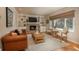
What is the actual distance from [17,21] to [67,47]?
1.02 m

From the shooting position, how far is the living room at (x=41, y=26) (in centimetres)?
195

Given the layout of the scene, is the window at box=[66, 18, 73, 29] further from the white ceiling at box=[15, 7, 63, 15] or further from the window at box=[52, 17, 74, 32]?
the white ceiling at box=[15, 7, 63, 15]

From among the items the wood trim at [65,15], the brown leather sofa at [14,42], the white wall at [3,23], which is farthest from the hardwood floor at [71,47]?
the white wall at [3,23]

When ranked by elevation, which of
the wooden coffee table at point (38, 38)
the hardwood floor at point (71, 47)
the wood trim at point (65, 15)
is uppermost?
the wood trim at point (65, 15)

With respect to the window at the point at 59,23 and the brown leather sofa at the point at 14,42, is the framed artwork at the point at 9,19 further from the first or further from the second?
the window at the point at 59,23

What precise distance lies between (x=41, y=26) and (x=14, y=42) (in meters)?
0.57

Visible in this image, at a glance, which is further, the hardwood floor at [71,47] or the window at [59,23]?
the window at [59,23]

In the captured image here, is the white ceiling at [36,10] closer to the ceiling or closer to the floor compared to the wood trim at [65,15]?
closer to the ceiling

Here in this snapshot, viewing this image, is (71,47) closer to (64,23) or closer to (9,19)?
(64,23)
